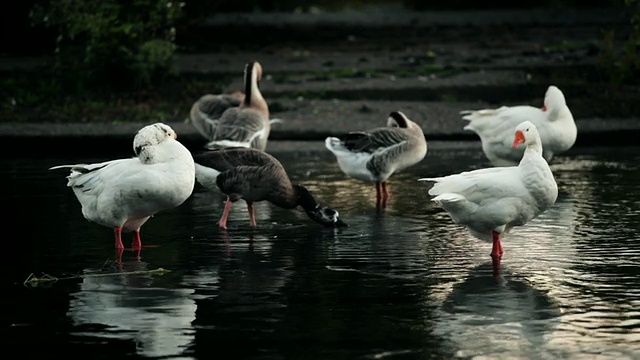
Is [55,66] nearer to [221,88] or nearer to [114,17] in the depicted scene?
[114,17]

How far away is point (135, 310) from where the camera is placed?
1013 centimetres

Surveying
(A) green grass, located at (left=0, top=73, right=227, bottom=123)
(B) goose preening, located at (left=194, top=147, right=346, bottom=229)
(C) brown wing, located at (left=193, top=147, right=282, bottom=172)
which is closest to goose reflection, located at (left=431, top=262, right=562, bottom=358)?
(B) goose preening, located at (left=194, top=147, right=346, bottom=229)

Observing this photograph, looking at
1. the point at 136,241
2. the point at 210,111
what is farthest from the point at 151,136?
the point at 210,111

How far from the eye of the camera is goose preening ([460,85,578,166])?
17.2 meters

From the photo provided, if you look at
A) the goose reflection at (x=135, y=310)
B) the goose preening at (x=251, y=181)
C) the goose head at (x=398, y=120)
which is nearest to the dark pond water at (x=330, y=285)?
the goose reflection at (x=135, y=310)

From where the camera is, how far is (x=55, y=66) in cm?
2592

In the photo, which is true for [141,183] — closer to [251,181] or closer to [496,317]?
[251,181]

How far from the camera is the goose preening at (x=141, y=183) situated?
12.2m

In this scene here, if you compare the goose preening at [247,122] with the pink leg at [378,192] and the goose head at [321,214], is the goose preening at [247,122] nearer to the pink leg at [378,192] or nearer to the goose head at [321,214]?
the pink leg at [378,192]

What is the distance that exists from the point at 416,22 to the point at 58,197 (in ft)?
A: 72.2

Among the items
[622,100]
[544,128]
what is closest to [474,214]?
[544,128]

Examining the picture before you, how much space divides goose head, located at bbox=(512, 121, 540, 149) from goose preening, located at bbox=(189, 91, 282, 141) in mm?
7301

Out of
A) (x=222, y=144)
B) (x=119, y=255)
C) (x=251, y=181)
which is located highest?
(x=222, y=144)

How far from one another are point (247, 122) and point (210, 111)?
1.72 m
